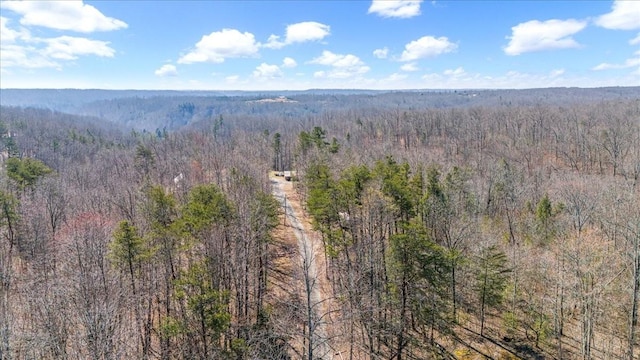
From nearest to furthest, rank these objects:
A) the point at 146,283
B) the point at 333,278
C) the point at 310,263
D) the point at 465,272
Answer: the point at 310,263 < the point at 146,283 < the point at 465,272 < the point at 333,278

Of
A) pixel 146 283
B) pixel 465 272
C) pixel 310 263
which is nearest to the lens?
pixel 310 263

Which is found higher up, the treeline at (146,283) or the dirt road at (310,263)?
the treeline at (146,283)

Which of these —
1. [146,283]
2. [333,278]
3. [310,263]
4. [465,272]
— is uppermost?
[310,263]

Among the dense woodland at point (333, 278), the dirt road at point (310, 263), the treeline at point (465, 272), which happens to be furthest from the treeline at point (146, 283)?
the treeline at point (465, 272)

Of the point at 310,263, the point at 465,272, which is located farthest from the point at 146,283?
the point at 465,272

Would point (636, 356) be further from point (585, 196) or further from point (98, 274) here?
point (98, 274)

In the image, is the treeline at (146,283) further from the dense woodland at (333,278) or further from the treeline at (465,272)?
the treeline at (465,272)

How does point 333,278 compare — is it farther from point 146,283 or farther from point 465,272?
point 146,283

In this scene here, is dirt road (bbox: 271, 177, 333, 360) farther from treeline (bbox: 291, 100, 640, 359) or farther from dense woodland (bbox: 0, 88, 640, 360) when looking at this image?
treeline (bbox: 291, 100, 640, 359)

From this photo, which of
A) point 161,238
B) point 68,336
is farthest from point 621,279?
point 68,336

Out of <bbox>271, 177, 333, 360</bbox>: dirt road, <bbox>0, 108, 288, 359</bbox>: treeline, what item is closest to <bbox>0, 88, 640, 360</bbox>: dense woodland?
<bbox>0, 108, 288, 359</bbox>: treeline

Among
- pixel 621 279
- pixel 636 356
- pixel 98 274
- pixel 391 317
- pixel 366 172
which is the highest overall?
pixel 366 172
